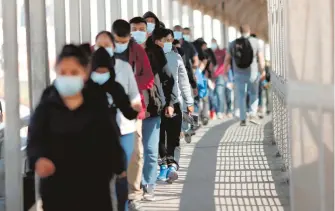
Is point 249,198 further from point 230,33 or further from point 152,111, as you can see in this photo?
point 230,33

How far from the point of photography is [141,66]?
7.64 metres

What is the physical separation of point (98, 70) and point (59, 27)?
215 centimetres

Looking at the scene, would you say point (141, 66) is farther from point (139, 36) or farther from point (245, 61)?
point (245, 61)

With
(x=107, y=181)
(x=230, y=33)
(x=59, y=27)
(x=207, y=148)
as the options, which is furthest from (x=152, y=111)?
(x=230, y=33)

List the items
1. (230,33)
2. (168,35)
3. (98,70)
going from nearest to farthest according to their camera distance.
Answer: (98,70) < (168,35) < (230,33)

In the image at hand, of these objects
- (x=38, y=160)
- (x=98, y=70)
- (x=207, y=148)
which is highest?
(x=98, y=70)

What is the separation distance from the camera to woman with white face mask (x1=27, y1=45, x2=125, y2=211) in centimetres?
500

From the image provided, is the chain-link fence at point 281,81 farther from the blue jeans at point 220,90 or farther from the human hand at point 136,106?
the blue jeans at point 220,90

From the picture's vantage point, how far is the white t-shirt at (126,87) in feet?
22.3

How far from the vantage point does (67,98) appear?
5.04 m

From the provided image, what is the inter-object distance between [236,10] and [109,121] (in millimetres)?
27420

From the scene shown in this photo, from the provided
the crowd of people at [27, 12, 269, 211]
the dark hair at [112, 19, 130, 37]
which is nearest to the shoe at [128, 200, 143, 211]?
the crowd of people at [27, 12, 269, 211]

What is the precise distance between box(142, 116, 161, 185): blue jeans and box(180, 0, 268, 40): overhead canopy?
14.8 metres

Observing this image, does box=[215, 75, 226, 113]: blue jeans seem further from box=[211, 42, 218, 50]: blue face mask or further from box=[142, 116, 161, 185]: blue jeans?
box=[142, 116, 161, 185]: blue jeans
